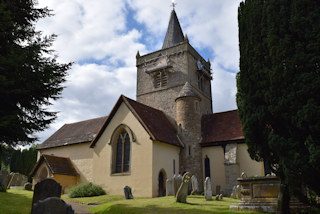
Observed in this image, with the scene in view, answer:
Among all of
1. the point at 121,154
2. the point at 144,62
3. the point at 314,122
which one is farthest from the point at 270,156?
the point at 144,62

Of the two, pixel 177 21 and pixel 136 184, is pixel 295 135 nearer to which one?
pixel 136 184

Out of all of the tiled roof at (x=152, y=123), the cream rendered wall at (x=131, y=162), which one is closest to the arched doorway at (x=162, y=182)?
the cream rendered wall at (x=131, y=162)

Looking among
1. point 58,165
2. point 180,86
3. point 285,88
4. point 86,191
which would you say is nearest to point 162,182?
point 86,191

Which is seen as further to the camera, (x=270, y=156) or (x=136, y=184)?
(x=136, y=184)

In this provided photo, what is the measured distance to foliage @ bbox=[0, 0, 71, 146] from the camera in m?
8.93

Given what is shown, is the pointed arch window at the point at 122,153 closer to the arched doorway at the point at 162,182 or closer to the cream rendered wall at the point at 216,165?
the arched doorway at the point at 162,182

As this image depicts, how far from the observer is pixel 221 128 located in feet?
74.9

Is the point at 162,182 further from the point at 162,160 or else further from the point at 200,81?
the point at 200,81

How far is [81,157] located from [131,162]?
23.8 ft

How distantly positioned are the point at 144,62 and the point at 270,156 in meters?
21.8

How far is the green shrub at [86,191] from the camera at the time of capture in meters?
19.5

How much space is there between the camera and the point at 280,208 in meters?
9.82

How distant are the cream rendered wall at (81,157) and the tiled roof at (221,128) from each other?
10455 millimetres

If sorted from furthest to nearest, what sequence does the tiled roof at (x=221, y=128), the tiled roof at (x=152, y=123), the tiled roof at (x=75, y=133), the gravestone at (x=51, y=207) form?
the tiled roof at (x=75, y=133) → the tiled roof at (x=221, y=128) → the tiled roof at (x=152, y=123) → the gravestone at (x=51, y=207)
